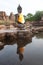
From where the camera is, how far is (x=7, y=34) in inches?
389

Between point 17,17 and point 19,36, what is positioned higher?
point 17,17

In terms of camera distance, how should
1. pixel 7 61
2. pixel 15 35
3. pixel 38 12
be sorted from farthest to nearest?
1. pixel 38 12
2. pixel 15 35
3. pixel 7 61

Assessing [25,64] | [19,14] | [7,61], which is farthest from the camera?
[19,14]

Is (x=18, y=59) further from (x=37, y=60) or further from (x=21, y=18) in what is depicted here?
(x=21, y=18)

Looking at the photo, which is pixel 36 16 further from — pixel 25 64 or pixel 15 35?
pixel 25 64

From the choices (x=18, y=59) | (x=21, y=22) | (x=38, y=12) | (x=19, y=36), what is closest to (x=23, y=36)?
(x=19, y=36)

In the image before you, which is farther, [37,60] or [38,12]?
[38,12]

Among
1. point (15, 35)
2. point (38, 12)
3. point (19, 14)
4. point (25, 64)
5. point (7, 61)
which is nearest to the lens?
point (25, 64)

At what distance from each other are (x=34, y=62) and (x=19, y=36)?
5.32m

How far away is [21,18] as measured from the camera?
31.8 ft

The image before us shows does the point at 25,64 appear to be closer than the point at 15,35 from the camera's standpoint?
Yes

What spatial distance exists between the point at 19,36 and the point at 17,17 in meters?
1.15

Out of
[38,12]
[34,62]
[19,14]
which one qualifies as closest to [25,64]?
[34,62]

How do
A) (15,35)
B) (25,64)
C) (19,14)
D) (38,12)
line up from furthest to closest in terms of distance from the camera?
1. (38,12)
2. (15,35)
3. (19,14)
4. (25,64)
